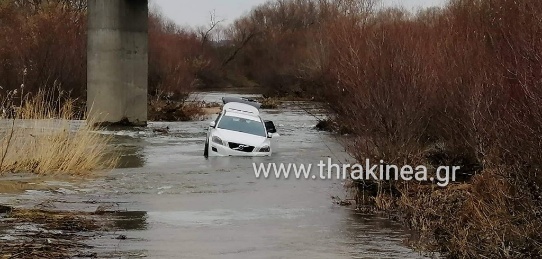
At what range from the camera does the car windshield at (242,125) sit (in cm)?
2308

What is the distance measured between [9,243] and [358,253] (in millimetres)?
4291

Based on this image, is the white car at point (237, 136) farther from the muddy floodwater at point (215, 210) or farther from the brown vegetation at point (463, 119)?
the brown vegetation at point (463, 119)

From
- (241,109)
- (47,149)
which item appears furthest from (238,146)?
(47,149)

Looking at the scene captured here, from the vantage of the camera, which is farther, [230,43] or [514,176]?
[230,43]

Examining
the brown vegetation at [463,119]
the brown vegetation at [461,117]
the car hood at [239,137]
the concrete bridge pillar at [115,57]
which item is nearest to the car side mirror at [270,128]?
the car hood at [239,137]

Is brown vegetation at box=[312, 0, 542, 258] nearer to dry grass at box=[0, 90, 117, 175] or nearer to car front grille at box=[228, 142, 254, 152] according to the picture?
car front grille at box=[228, 142, 254, 152]

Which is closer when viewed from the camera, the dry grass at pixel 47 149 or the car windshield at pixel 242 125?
the dry grass at pixel 47 149

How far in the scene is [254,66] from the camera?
102 metres

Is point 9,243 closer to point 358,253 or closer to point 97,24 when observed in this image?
point 358,253

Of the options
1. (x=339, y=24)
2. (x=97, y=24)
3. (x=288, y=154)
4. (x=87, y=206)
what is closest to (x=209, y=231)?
(x=87, y=206)

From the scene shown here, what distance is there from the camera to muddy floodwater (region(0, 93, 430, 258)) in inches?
423

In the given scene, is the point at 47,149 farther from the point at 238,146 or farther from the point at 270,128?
the point at 270,128

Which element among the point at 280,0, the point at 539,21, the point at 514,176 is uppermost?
the point at 280,0

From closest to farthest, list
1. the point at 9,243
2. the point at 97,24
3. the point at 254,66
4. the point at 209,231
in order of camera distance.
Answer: the point at 9,243 < the point at 209,231 < the point at 97,24 < the point at 254,66
